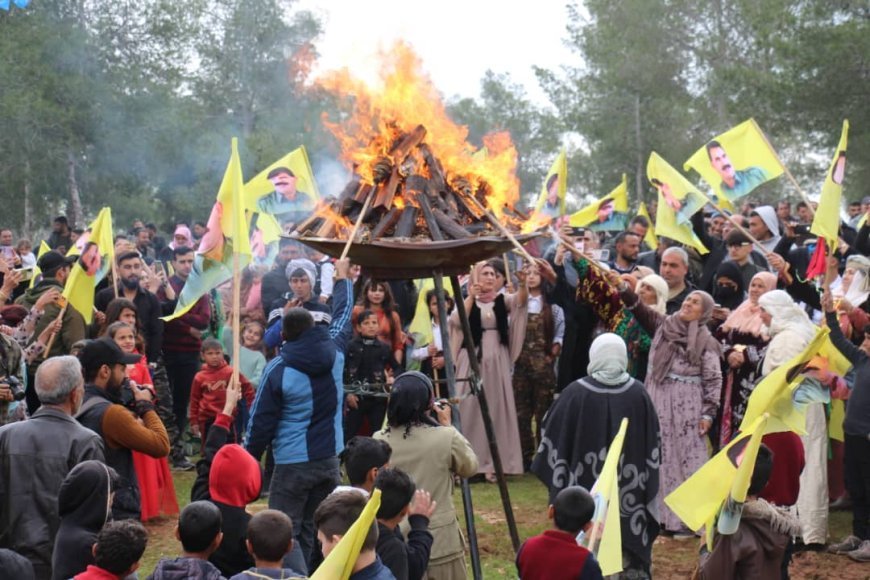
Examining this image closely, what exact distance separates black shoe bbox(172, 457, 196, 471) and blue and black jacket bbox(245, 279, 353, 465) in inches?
215

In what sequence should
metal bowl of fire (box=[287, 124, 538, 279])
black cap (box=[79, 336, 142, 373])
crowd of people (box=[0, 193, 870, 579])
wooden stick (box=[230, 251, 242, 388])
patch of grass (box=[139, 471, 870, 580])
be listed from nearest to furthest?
crowd of people (box=[0, 193, 870, 579]) → wooden stick (box=[230, 251, 242, 388]) → black cap (box=[79, 336, 142, 373]) → metal bowl of fire (box=[287, 124, 538, 279]) → patch of grass (box=[139, 471, 870, 580])

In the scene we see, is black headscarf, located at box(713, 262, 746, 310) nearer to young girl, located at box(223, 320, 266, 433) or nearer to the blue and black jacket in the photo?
young girl, located at box(223, 320, 266, 433)

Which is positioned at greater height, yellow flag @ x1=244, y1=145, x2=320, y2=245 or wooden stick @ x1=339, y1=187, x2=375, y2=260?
yellow flag @ x1=244, y1=145, x2=320, y2=245

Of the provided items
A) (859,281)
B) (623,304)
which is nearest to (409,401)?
(623,304)

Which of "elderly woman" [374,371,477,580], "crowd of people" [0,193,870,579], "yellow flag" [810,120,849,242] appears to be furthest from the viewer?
"yellow flag" [810,120,849,242]

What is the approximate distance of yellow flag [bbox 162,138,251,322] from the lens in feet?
27.9

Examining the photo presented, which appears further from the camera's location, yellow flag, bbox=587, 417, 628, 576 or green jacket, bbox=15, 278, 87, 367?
green jacket, bbox=15, 278, 87, 367

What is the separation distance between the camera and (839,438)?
10781 millimetres

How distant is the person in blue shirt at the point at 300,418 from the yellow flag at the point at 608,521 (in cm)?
248

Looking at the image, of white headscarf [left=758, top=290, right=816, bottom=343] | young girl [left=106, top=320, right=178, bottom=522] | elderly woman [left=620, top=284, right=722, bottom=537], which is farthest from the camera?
white headscarf [left=758, top=290, right=816, bottom=343]

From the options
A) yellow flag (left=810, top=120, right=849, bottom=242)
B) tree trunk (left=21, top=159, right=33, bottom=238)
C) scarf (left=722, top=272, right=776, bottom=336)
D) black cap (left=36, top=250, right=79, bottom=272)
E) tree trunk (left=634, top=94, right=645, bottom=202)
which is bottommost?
scarf (left=722, top=272, right=776, bottom=336)

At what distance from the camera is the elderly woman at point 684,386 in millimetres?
10148

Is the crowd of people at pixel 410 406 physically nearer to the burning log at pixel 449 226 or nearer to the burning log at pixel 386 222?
the burning log at pixel 386 222

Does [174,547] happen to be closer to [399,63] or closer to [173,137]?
[399,63]
